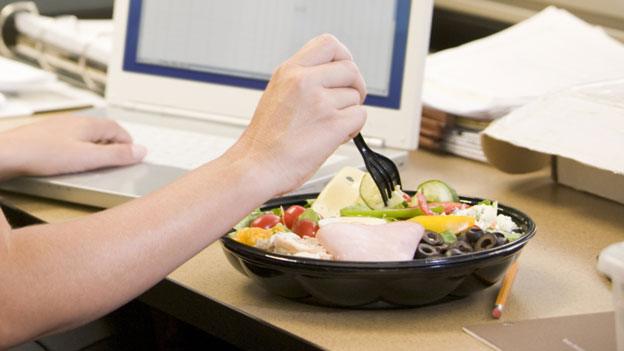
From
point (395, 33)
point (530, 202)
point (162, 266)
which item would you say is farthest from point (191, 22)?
point (162, 266)

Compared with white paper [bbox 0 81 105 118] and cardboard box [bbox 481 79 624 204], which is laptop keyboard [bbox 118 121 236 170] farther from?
cardboard box [bbox 481 79 624 204]

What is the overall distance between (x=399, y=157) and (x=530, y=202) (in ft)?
0.69

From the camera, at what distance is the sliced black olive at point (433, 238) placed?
3.38ft

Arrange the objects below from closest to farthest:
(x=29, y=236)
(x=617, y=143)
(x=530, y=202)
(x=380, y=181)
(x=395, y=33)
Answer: (x=29, y=236), (x=380, y=181), (x=617, y=143), (x=530, y=202), (x=395, y=33)

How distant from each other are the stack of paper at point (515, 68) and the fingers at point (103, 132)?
1.61 ft

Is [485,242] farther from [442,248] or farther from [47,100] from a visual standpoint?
[47,100]

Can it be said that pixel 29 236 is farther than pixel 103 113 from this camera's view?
No

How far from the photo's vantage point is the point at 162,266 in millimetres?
968

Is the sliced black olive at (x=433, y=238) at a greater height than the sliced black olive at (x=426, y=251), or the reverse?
the sliced black olive at (x=433, y=238)

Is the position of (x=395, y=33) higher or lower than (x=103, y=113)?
higher

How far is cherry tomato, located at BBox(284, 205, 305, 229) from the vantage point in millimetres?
1139

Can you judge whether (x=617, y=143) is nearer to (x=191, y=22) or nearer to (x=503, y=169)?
(x=503, y=169)

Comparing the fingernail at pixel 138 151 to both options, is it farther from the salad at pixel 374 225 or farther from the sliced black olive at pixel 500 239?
the sliced black olive at pixel 500 239

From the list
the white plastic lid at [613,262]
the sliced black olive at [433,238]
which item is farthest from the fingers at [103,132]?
the white plastic lid at [613,262]
